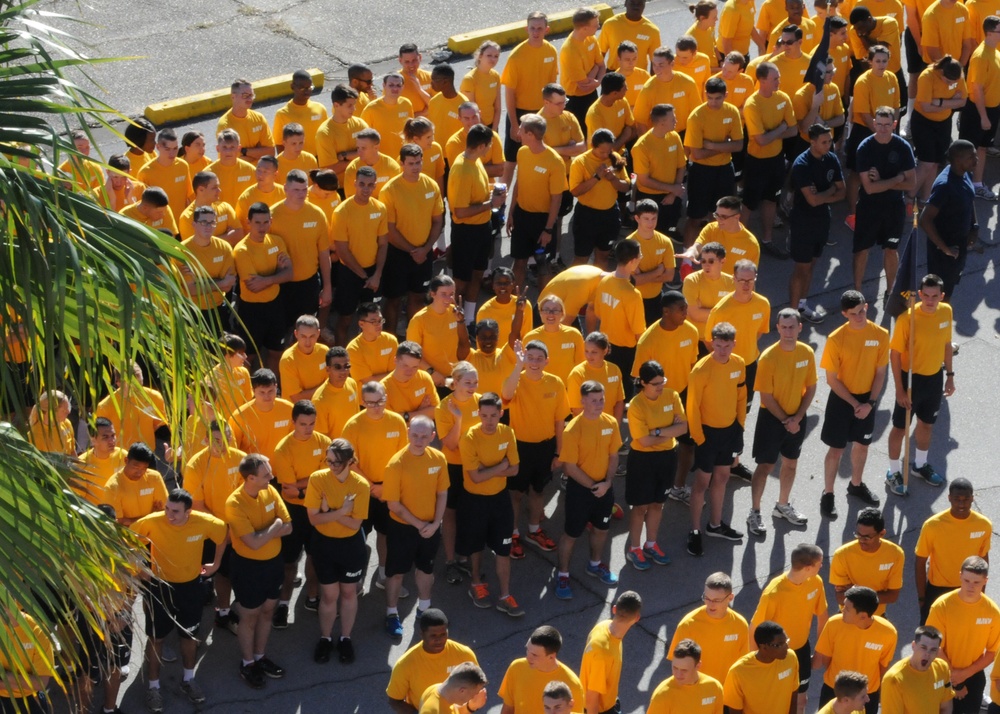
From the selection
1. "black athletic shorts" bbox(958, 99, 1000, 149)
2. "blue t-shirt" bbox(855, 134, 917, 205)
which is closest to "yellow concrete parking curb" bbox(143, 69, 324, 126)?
"blue t-shirt" bbox(855, 134, 917, 205)

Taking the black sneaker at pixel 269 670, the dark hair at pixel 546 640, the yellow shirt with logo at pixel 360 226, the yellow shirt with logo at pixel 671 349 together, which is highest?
the yellow shirt with logo at pixel 360 226

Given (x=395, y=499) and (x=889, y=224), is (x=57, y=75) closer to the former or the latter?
(x=395, y=499)

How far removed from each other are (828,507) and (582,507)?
2241mm

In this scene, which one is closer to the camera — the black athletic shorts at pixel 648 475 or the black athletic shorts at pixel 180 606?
the black athletic shorts at pixel 180 606

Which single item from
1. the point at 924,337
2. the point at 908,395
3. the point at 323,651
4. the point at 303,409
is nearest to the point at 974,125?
the point at 924,337

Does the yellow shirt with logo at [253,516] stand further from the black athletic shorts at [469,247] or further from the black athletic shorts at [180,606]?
the black athletic shorts at [469,247]

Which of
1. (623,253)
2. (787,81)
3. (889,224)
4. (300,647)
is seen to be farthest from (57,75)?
(787,81)

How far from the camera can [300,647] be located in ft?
35.7

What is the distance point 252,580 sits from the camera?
408 inches

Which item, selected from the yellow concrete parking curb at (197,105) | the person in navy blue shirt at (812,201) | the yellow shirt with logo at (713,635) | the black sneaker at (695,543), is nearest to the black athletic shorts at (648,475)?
the black sneaker at (695,543)

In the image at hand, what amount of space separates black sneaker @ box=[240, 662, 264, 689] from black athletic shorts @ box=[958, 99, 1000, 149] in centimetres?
1018

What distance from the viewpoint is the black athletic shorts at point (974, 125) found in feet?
54.6

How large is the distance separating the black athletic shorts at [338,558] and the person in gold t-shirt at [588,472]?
1.61m

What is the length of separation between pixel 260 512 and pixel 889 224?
24.1ft
